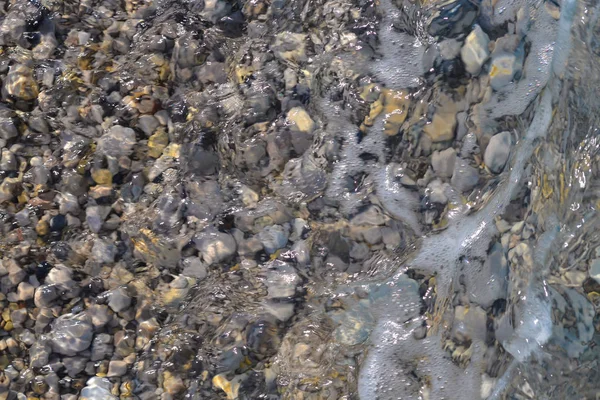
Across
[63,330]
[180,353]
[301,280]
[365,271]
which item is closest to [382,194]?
[365,271]

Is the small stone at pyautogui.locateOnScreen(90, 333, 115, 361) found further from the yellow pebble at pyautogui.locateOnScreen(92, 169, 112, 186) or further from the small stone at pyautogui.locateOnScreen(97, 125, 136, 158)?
the small stone at pyautogui.locateOnScreen(97, 125, 136, 158)

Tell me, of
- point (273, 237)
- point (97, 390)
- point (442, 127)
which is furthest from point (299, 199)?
point (97, 390)

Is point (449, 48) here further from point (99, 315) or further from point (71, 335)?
point (71, 335)

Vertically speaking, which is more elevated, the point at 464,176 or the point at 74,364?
the point at 464,176

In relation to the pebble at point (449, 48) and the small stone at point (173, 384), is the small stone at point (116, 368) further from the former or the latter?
the pebble at point (449, 48)

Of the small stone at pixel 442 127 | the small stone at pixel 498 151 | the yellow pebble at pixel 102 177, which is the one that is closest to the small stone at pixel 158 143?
the yellow pebble at pixel 102 177

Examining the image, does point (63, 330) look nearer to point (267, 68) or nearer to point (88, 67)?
point (88, 67)
